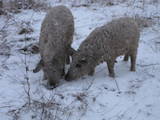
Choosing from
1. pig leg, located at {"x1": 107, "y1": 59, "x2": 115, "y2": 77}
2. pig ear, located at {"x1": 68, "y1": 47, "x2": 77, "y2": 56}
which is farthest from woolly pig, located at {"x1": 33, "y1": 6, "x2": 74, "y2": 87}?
pig leg, located at {"x1": 107, "y1": 59, "x2": 115, "y2": 77}

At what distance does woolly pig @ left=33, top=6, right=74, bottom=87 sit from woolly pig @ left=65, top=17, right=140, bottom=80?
0.96 feet

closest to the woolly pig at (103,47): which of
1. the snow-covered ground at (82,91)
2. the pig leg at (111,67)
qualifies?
the pig leg at (111,67)

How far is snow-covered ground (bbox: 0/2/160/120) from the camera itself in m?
4.50

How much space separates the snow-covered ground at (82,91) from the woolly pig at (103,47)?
27cm

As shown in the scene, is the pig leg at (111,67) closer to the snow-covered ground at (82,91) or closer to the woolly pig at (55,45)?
the snow-covered ground at (82,91)

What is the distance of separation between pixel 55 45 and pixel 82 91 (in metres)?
1.14

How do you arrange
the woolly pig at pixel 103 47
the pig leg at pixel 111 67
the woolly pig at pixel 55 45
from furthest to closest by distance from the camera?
the pig leg at pixel 111 67
the woolly pig at pixel 103 47
the woolly pig at pixel 55 45

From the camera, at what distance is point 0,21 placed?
841 cm

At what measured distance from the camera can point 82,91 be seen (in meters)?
5.23

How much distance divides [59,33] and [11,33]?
97.4 inches

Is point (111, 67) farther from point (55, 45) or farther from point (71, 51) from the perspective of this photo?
point (55, 45)

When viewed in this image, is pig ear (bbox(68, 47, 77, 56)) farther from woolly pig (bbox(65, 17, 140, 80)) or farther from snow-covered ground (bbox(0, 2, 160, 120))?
snow-covered ground (bbox(0, 2, 160, 120))

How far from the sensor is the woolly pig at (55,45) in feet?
17.7

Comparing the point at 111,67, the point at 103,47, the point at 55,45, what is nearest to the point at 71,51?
the point at 55,45
